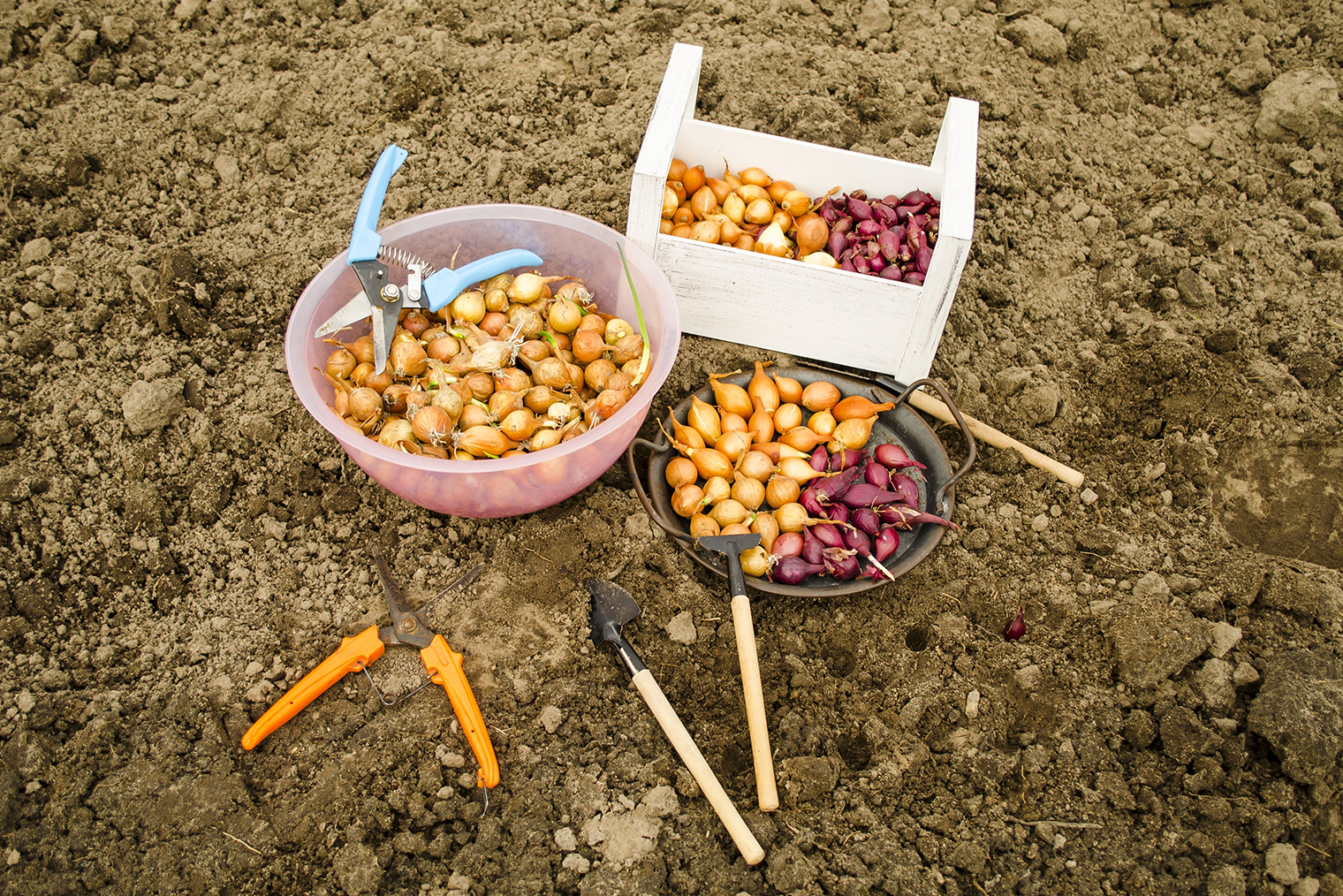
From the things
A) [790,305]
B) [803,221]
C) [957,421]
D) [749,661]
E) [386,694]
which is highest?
[803,221]

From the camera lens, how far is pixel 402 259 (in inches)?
77.3

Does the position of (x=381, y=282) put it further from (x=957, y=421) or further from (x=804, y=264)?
(x=957, y=421)

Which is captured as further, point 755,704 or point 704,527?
point 704,527

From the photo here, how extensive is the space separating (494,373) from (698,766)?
1034 mm

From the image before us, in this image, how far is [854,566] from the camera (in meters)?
1.90

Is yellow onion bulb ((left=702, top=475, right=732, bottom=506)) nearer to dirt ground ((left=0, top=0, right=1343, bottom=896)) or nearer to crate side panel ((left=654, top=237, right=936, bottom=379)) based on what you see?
dirt ground ((left=0, top=0, right=1343, bottom=896))

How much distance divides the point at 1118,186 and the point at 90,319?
3.23 metres

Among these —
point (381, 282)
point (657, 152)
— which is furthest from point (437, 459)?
point (657, 152)

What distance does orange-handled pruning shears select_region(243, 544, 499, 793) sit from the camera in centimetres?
165

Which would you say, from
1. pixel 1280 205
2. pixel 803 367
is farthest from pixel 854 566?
pixel 1280 205

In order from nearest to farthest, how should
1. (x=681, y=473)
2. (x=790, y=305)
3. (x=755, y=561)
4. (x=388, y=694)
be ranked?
(x=388, y=694), (x=755, y=561), (x=681, y=473), (x=790, y=305)

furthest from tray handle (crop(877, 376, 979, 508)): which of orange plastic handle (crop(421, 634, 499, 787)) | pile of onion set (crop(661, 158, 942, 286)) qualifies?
orange plastic handle (crop(421, 634, 499, 787))

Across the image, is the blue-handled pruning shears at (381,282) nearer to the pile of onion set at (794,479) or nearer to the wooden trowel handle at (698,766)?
the pile of onion set at (794,479)

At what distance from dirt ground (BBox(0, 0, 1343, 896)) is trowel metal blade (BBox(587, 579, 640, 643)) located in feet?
0.22
